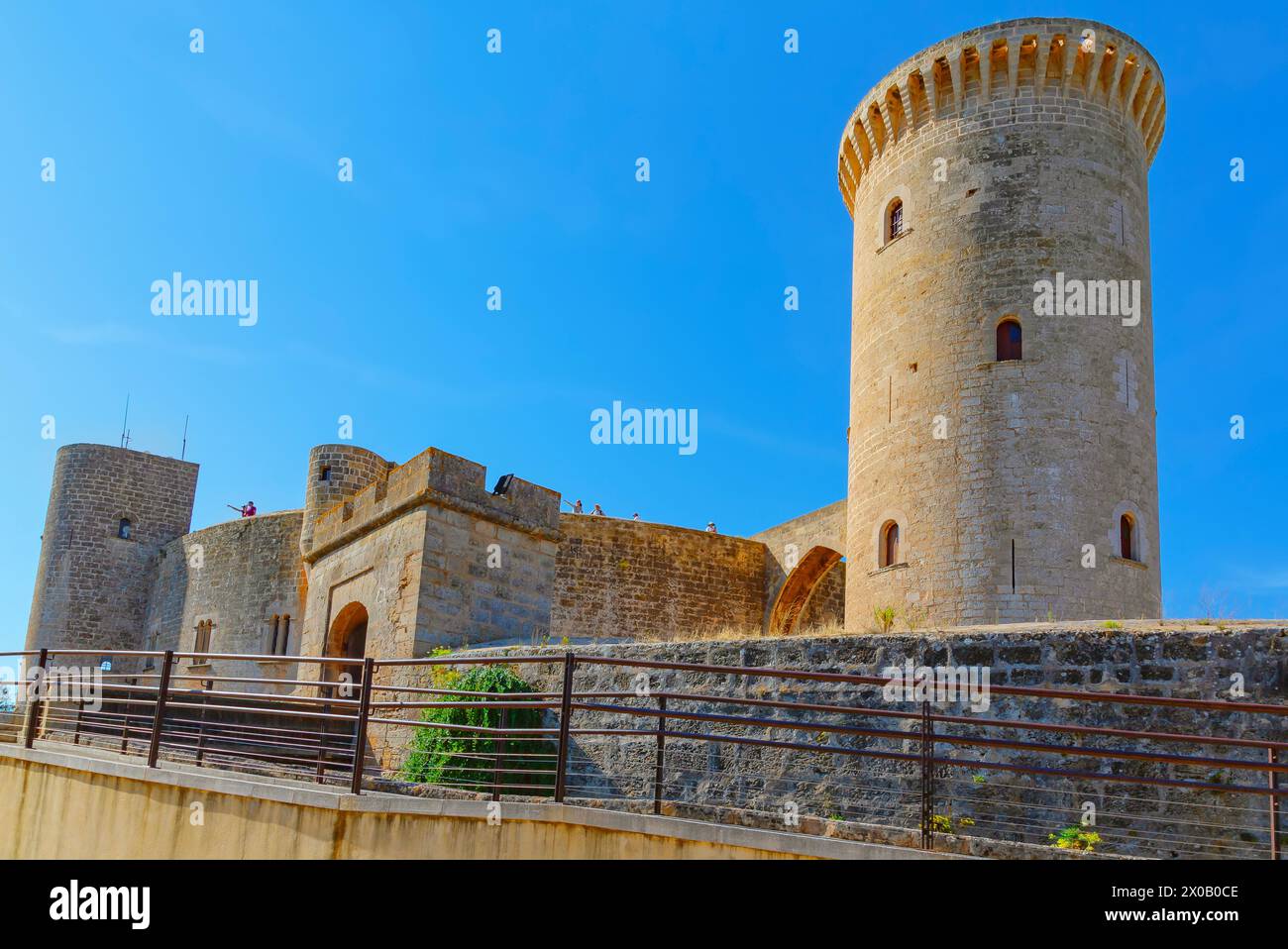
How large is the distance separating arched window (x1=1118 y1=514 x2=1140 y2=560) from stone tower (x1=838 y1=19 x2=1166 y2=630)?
33 mm

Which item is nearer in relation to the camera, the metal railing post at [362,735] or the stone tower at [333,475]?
the metal railing post at [362,735]

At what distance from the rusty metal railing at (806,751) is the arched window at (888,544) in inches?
281

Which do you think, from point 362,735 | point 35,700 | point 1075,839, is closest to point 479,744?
point 35,700

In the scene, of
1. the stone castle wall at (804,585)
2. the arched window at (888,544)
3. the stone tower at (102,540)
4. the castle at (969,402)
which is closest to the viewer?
the castle at (969,402)

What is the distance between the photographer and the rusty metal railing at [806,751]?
755 centimetres

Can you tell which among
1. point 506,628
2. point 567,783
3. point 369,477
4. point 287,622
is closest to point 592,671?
point 567,783

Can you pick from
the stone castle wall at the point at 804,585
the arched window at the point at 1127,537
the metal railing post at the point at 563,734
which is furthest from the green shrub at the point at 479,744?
the stone castle wall at the point at 804,585

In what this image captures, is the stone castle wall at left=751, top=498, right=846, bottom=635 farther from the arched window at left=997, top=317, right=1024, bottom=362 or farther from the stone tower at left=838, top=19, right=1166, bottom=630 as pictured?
the arched window at left=997, top=317, right=1024, bottom=362

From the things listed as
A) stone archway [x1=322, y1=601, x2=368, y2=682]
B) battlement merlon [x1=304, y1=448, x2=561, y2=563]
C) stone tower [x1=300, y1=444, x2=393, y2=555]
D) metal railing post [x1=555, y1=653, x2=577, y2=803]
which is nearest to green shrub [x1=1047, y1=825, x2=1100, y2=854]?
metal railing post [x1=555, y1=653, x2=577, y2=803]

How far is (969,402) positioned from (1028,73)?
5.52 meters

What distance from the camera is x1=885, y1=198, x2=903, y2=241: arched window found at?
66.3 ft

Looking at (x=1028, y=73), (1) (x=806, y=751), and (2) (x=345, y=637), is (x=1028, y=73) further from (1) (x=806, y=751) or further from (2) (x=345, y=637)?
(2) (x=345, y=637)

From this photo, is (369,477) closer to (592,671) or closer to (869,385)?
(869,385)

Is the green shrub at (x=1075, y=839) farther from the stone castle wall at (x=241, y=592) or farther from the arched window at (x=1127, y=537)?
the stone castle wall at (x=241, y=592)
